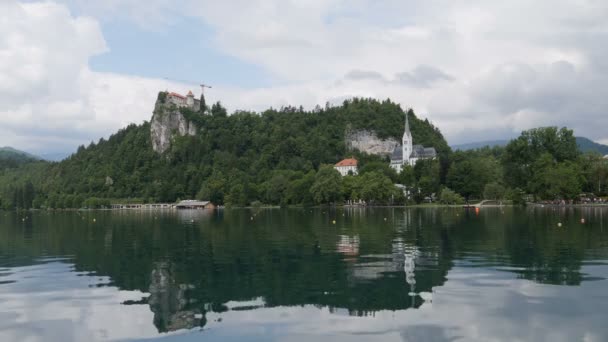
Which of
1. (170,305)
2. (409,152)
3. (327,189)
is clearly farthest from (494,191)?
(170,305)

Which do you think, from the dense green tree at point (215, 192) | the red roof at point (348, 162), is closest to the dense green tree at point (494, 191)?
the red roof at point (348, 162)

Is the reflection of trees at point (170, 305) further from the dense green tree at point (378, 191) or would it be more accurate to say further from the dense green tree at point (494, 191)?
the dense green tree at point (378, 191)

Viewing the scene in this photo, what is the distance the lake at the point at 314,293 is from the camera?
50.7ft

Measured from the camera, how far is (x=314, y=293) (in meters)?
20.0

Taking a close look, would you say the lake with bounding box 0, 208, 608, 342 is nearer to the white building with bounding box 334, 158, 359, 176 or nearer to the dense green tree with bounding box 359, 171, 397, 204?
→ the dense green tree with bounding box 359, 171, 397, 204

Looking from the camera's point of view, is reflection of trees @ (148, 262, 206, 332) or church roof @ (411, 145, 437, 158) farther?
church roof @ (411, 145, 437, 158)

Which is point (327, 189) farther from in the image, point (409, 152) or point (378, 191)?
point (409, 152)

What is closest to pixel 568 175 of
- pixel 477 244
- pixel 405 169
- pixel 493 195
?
pixel 493 195

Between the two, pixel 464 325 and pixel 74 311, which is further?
pixel 74 311

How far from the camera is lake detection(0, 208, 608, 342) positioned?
15.5m

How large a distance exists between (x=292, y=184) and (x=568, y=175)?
7209 centimetres

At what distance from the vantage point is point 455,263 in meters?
27.0

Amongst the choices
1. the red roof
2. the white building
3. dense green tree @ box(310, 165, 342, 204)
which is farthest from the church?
dense green tree @ box(310, 165, 342, 204)

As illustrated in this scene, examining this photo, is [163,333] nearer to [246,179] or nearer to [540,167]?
[540,167]
